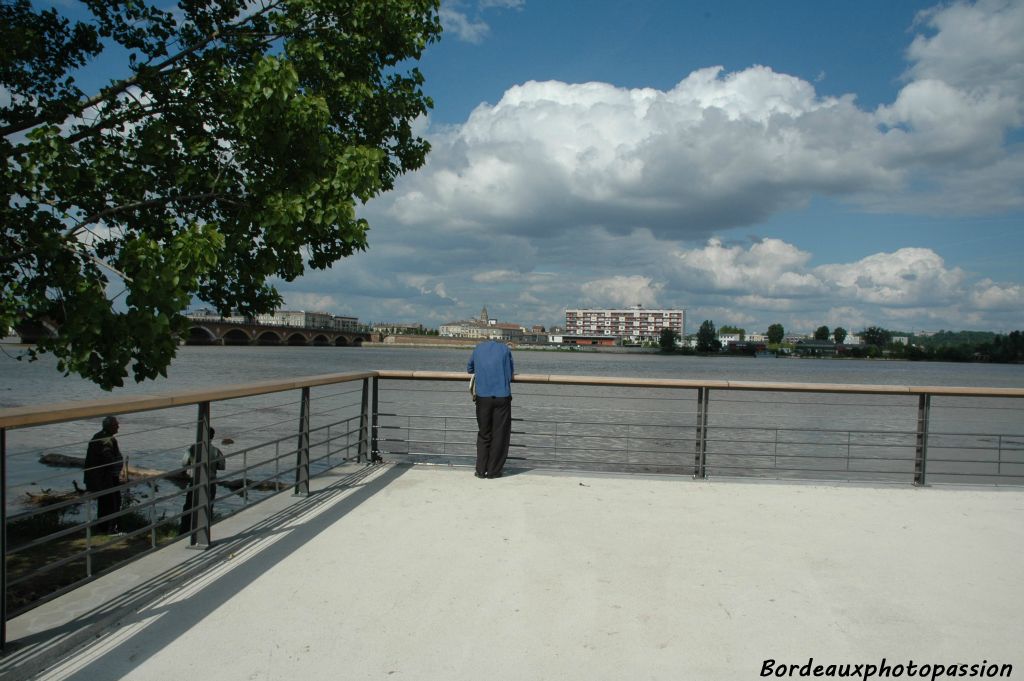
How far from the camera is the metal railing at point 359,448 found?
13.1 feet

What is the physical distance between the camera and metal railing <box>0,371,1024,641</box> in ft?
13.1

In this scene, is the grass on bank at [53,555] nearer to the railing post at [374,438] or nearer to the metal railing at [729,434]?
the railing post at [374,438]

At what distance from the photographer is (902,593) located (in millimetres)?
3701

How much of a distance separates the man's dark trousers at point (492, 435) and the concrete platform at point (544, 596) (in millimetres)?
958

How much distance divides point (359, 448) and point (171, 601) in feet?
12.9

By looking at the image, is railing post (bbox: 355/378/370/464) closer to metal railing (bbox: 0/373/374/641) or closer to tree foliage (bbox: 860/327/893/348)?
metal railing (bbox: 0/373/374/641)

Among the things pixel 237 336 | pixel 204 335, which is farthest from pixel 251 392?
pixel 237 336

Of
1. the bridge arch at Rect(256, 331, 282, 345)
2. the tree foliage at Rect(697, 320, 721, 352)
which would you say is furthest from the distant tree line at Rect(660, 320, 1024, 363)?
the bridge arch at Rect(256, 331, 282, 345)

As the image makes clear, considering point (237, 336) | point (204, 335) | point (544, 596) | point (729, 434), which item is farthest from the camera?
point (237, 336)

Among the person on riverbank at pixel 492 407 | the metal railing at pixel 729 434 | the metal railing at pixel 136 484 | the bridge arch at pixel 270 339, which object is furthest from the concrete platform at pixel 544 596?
the bridge arch at pixel 270 339

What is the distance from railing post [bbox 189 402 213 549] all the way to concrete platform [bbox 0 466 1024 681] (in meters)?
0.10

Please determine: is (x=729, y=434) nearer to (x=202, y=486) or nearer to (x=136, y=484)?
(x=202, y=486)

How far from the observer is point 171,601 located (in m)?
3.38

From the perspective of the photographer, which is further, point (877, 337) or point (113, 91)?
point (877, 337)
